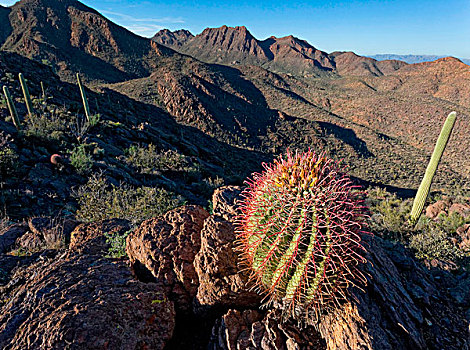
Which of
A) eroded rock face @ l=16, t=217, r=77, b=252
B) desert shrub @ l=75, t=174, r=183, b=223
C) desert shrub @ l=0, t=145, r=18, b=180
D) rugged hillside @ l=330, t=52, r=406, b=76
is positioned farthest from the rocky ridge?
rugged hillside @ l=330, t=52, r=406, b=76

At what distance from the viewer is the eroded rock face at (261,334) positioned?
2174 mm

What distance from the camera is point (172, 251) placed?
2873 millimetres

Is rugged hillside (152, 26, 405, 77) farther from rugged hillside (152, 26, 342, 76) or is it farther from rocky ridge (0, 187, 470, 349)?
rocky ridge (0, 187, 470, 349)

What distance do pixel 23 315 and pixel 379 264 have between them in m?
3.66

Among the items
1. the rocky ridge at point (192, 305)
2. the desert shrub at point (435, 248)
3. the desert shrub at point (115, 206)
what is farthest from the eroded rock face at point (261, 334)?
the desert shrub at point (435, 248)

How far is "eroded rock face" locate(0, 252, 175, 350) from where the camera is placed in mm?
1948

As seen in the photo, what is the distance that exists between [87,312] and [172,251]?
38.4 inches

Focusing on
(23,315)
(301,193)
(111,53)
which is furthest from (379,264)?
(111,53)

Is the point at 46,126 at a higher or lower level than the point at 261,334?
higher

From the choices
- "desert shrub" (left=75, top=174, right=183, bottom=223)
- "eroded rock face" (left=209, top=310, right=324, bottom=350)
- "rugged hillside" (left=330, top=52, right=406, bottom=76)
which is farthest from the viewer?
"rugged hillside" (left=330, top=52, right=406, bottom=76)

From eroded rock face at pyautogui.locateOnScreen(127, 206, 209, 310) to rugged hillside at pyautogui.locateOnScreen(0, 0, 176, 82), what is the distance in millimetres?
43204

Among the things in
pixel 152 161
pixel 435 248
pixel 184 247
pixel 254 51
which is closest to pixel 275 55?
pixel 254 51

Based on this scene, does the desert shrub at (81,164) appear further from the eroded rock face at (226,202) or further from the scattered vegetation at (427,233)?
the scattered vegetation at (427,233)

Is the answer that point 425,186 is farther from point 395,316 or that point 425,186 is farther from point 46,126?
point 46,126
